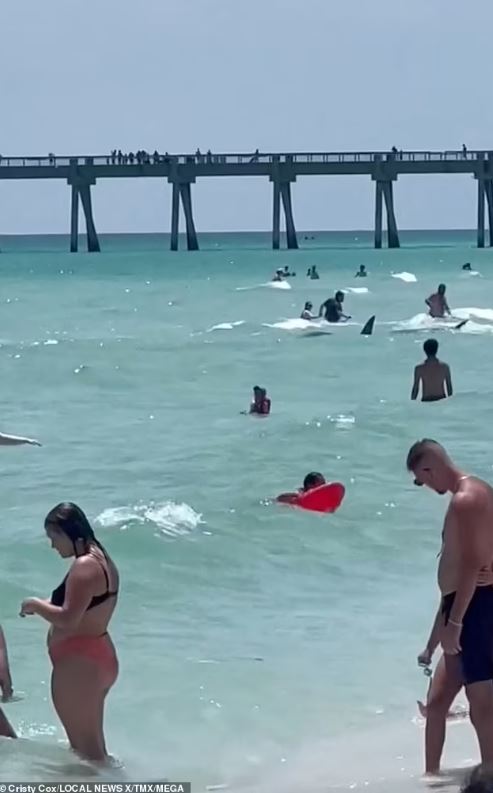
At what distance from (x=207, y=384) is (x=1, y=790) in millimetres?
19471

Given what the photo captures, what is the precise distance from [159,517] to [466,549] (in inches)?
290

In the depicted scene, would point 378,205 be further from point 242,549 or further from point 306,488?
point 242,549

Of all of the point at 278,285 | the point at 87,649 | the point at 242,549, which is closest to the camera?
the point at 87,649

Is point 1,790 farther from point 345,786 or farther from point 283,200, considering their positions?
point 283,200

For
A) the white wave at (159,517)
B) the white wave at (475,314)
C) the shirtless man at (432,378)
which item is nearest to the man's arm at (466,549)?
the white wave at (159,517)

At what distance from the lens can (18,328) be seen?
41.0m

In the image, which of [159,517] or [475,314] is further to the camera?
[475,314]

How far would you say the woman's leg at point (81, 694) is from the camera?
6.62 metres

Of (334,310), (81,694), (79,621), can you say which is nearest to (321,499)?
(81,694)

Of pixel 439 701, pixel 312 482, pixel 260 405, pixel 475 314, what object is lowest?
pixel 475 314

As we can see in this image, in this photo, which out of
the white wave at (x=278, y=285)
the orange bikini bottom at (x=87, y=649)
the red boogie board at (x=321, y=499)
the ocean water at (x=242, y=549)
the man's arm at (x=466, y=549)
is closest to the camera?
the man's arm at (x=466, y=549)

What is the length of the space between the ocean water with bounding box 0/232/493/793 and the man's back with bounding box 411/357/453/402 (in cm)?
37

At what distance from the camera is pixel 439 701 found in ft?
21.3

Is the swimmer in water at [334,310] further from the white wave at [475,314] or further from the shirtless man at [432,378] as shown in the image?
the shirtless man at [432,378]
